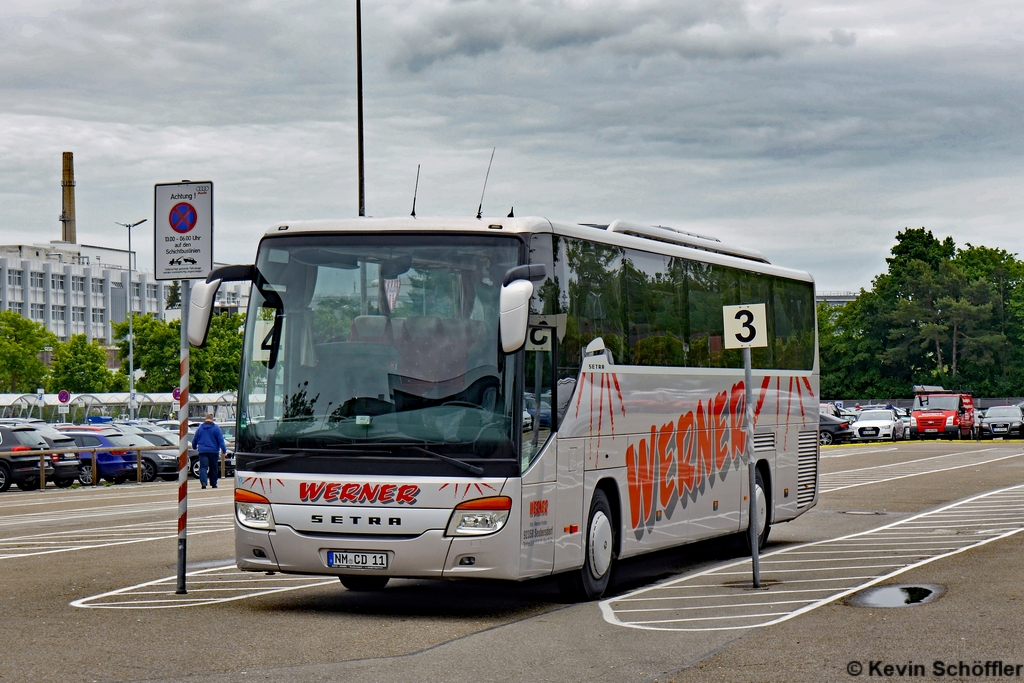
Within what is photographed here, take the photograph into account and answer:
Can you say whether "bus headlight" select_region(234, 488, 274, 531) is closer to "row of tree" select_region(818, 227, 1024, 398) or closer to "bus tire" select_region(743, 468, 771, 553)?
"bus tire" select_region(743, 468, 771, 553)

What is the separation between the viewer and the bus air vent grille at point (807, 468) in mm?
17781

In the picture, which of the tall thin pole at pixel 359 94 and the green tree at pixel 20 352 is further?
the green tree at pixel 20 352

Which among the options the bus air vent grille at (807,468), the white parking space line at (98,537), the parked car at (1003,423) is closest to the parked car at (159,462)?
the white parking space line at (98,537)

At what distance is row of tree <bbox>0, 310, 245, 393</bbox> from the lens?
9581cm

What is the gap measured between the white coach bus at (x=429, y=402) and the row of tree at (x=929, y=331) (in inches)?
4106

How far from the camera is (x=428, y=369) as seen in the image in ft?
35.4

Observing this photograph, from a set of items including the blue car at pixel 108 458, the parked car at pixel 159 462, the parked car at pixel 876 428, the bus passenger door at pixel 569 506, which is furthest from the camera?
the parked car at pixel 876 428

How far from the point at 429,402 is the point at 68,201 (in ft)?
429

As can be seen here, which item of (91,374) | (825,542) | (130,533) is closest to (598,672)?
(825,542)

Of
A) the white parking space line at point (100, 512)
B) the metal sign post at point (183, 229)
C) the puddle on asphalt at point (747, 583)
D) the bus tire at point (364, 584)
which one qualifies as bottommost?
the white parking space line at point (100, 512)

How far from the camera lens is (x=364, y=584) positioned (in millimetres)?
13047

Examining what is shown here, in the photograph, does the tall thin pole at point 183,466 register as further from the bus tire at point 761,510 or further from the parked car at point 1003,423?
the parked car at point 1003,423

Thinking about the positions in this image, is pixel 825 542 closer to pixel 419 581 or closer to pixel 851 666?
pixel 419 581

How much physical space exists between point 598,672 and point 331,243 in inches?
176
